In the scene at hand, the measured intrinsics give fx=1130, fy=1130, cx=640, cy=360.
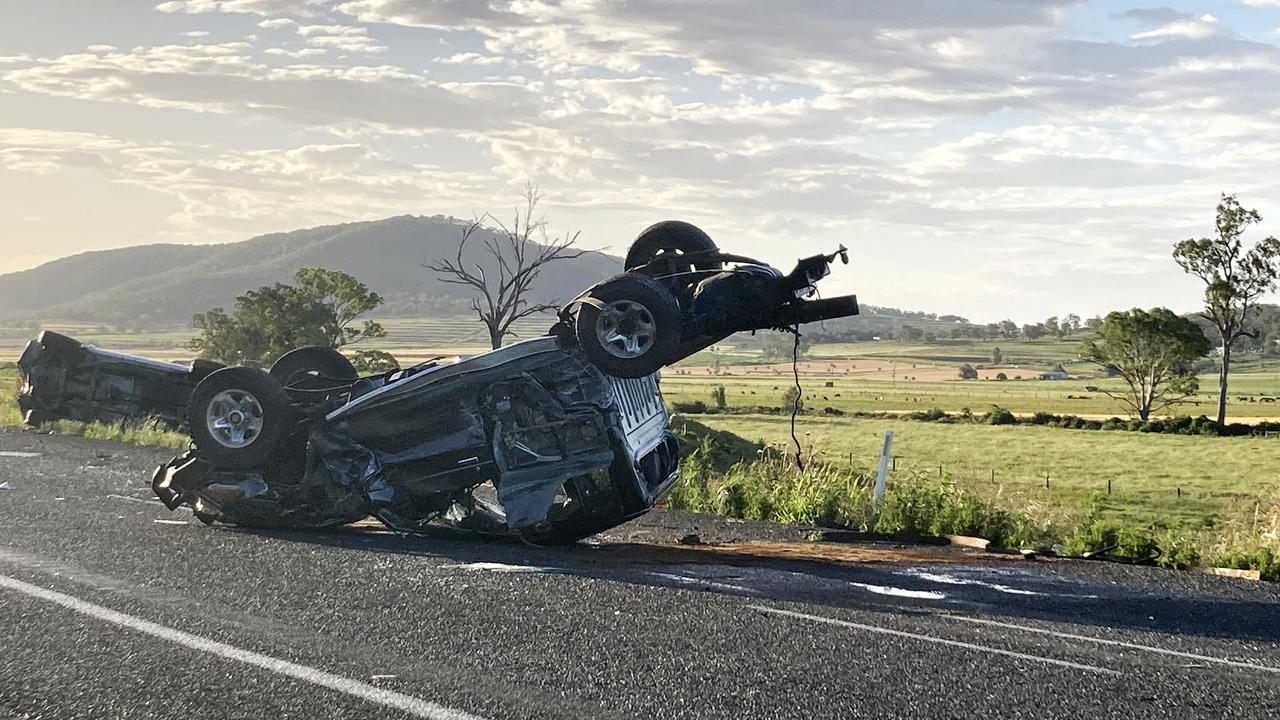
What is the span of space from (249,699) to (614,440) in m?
4.35

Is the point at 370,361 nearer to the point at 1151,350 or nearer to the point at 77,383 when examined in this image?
the point at 77,383

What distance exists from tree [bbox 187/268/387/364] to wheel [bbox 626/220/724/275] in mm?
45243

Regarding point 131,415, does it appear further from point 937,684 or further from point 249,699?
point 937,684

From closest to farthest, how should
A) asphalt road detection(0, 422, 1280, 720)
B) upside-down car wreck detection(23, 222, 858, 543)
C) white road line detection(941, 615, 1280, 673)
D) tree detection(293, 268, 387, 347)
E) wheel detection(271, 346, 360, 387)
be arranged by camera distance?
asphalt road detection(0, 422, 1280, 720), white road line detection(941, 615, 1280, 673), upside-down car wreck detection(23, 222, 858, 543), wheel detection(271, 346, 360, 387), tree detection(293, 268, 387, 347)

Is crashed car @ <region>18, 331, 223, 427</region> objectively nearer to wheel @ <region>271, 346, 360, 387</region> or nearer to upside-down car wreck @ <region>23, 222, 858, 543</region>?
wheel @ <region>271, 346, 360, 387</region>

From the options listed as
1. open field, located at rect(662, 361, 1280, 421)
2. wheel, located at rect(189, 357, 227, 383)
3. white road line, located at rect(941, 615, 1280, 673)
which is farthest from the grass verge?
open field, located at rect(662, 361, 1280, 421)

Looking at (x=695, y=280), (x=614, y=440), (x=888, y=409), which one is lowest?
(x=888, y=409)

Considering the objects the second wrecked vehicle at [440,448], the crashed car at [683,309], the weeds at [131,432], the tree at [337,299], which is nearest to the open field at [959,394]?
the tree at [337,299]

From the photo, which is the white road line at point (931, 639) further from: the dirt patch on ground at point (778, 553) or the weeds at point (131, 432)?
the weeds at point (131, 432)

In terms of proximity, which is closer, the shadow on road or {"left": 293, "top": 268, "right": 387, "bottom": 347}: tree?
the shadow on road

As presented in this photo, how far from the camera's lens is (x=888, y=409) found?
94.4 m

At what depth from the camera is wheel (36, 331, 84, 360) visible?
18.5 m

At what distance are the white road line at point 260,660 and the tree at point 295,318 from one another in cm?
4758

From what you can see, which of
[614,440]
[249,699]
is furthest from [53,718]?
[614,440]
